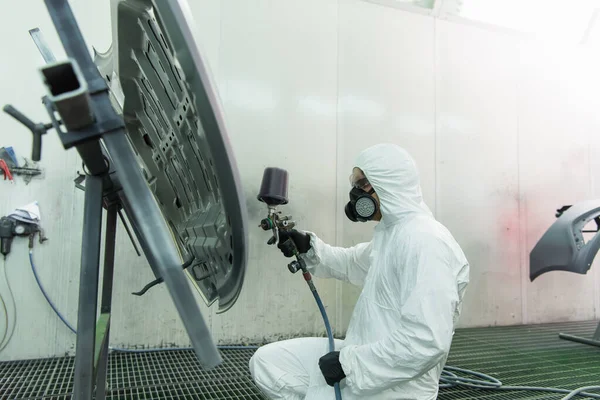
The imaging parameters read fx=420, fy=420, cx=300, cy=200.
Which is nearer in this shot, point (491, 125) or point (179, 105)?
point (179, 105)

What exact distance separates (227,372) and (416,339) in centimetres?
123

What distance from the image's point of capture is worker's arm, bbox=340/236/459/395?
1058 millimetres

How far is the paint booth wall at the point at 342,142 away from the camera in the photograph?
2191 mm

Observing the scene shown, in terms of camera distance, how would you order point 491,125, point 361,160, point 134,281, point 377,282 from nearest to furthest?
1. point 377,282
2. point 361,160
3. point 134,281
4. point 491,125

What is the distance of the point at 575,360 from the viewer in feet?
7.68

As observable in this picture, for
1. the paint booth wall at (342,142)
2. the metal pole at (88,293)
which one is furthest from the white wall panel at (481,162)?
the metal pole at (88,293)

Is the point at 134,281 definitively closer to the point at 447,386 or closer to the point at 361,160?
the point at 361,160

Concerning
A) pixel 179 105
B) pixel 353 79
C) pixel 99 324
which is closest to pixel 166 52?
pixel 179 105

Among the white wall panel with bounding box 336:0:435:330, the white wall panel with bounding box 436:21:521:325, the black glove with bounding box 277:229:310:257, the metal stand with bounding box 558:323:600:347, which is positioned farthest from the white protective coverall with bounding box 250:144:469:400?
the metal stand with bounding box 558:323:600:347

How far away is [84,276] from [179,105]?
1.36ft

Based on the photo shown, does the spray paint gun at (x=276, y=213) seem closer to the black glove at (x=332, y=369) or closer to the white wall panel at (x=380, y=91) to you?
the black glove at (x=332, y=369)

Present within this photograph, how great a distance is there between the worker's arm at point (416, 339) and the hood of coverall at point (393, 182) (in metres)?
0.21

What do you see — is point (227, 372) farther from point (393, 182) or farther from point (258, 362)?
point (393, 182)

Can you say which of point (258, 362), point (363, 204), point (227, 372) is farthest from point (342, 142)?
point (258, 362)
